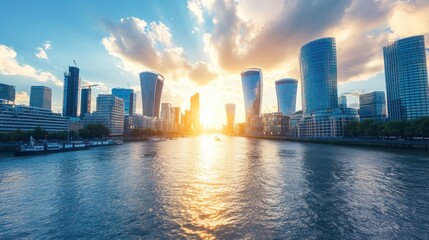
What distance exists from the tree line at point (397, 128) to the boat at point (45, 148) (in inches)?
6967

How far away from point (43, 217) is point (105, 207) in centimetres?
591

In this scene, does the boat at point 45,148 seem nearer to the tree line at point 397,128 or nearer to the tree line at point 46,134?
the tree line at point 46,134

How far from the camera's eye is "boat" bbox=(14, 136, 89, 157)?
79812mm

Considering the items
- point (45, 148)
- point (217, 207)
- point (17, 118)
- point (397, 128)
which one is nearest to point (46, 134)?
point (45, 148)

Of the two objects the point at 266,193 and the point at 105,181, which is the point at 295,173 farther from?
the point at 105,181

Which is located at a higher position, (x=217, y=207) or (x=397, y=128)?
(x=397, y=128)

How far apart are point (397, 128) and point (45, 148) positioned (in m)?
182

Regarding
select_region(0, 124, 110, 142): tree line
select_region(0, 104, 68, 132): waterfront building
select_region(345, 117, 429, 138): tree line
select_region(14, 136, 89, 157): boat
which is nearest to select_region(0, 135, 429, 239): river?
select_region(14, 136, 89, 157): boat

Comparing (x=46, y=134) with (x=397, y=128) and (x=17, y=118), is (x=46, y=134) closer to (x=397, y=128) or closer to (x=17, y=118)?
(x=17, y=118)

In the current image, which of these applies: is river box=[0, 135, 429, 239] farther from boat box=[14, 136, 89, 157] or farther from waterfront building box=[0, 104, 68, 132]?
waterfront building box=[0, 104, 68, 132]

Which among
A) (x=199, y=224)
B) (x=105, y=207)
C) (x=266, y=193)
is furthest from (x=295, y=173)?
(x=105, y=207)

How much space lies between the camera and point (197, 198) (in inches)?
1097

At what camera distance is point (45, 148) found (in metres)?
89.9

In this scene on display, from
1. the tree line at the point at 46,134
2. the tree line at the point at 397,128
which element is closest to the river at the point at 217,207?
the tree line at the point at 397,128
